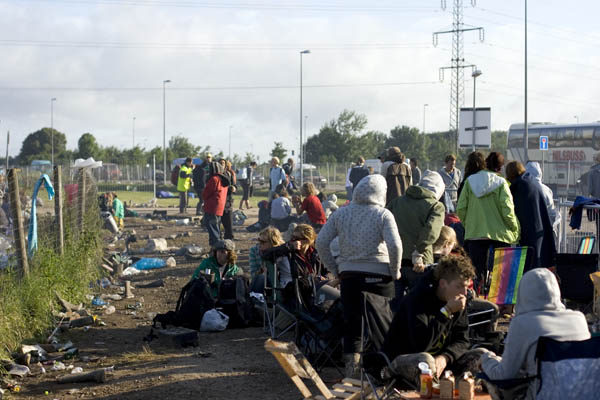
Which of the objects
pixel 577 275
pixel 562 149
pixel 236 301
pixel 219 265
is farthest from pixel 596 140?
pixel 236 301

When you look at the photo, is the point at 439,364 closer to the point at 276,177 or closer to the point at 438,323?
the point at 438,323

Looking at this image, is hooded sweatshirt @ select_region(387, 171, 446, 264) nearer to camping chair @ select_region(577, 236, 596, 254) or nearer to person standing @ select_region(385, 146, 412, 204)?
camping chair @ select_region(577, 236, 596, 254)

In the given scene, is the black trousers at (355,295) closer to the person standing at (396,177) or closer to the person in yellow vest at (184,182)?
the person standing at (396,177)

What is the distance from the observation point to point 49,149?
10212 cm

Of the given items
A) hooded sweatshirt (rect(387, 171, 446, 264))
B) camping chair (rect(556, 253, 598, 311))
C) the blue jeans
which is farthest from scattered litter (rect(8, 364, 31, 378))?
the blue jeans

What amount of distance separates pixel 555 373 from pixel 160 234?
16.8 metres

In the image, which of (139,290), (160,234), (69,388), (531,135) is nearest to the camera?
(69,388)

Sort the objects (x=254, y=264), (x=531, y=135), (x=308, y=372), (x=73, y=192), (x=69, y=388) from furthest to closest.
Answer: (x=531, y=135), (x=73, y=192), (x=254, y=264), (x=69, y=388), (x=308, y=372)

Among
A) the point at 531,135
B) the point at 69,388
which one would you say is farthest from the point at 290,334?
the point at 531,135

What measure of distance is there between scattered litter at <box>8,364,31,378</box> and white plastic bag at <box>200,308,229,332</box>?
2147 millimetres

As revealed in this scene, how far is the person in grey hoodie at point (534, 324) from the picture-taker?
4.06 meters

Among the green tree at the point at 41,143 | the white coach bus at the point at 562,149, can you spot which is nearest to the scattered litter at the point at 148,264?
the white coach bus at the point at 562,149

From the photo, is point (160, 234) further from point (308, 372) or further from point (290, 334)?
point (308, 372)

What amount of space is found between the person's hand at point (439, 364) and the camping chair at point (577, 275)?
3.93m
